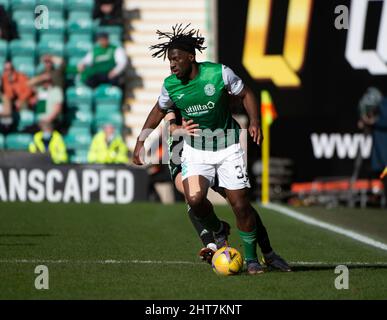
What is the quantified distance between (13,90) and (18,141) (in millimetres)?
1007

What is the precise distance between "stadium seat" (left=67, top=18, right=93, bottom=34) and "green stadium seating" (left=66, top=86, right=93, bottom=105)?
1.15m

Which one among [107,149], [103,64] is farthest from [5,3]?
[107,149]

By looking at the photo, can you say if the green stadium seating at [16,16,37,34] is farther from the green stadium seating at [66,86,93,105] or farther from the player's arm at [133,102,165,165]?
the player's arm at [133,102,165,165]

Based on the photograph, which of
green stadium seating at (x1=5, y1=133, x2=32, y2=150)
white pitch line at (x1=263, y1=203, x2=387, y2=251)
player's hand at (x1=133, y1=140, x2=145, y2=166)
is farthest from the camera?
green stadium seating at (x1=5, y1=133, x2=32, y2=150)

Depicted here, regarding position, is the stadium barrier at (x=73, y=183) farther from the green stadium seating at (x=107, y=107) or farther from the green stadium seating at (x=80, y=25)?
the green stadium seating at (x=80, y=25)

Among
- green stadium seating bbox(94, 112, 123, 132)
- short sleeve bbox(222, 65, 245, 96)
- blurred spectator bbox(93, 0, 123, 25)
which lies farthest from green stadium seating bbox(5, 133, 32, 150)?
short sleeve bbox(222, 65, 245, 96)

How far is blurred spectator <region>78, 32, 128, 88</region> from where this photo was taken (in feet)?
72.5

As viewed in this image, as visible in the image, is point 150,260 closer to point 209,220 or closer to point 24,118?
A: point 209,220

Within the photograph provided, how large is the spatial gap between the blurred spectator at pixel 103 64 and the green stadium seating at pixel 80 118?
63 centimetres

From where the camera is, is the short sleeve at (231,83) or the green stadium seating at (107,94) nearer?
the short sleeve at (231,83)

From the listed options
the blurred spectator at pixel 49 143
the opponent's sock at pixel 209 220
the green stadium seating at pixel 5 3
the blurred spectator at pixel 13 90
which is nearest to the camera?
the opponent's sock at pixel 209 220

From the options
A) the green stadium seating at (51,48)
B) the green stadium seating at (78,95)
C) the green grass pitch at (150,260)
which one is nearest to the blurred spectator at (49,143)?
the green stadium seating at (78,95)

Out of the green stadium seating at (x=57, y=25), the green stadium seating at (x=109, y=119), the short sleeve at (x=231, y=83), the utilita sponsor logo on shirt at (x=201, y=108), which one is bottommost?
the green stadium seating at (x=109, y=119)

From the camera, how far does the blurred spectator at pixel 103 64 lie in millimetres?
22094
